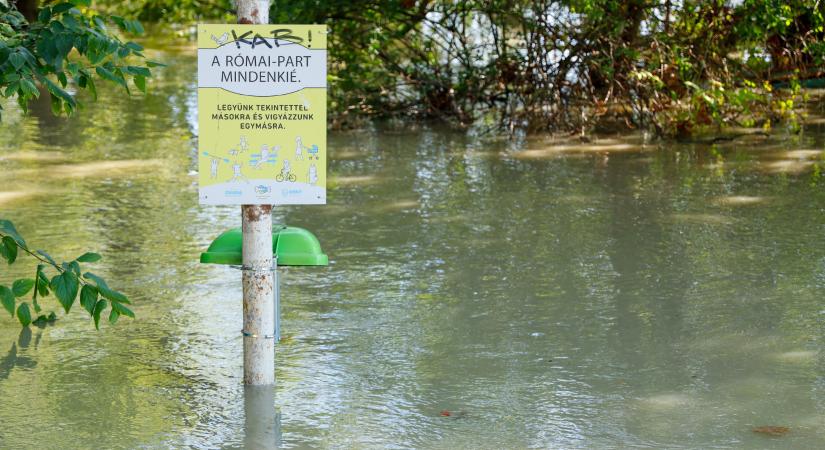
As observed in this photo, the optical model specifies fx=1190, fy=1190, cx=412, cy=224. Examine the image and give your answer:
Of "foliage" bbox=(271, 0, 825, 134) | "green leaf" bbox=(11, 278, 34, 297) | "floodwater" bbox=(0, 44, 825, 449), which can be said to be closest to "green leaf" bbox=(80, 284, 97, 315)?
"green leaf" bbox=(11, 278, 34, 297)

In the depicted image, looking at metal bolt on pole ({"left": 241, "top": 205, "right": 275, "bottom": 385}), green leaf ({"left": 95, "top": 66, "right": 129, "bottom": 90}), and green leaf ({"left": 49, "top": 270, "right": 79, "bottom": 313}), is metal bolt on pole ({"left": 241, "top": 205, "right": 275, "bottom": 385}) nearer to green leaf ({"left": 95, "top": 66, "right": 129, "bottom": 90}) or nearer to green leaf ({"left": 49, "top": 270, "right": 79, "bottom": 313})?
green leaf ({"left": 95, "top": 66, "right": 129, "bottom": 90})

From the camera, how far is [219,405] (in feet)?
17.0

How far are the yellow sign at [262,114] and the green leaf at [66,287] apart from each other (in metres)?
1.05

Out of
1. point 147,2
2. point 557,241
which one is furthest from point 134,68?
point 147,2

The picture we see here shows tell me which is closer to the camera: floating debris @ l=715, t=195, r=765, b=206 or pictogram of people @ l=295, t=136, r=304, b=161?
pictogram of people @ l=295, t=136, r=304, b=161

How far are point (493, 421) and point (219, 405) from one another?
1194 mm

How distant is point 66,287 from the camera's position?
4.05 metres

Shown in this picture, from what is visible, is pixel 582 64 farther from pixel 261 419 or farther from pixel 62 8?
pixel 62 8

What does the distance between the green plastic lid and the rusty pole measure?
13cm

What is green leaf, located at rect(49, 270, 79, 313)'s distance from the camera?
404 cm

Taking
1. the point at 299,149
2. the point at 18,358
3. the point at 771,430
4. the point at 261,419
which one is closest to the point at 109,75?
the point at 299,149

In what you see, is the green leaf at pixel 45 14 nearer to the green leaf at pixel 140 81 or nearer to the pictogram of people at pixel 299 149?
the green leaf at pixel 140 81

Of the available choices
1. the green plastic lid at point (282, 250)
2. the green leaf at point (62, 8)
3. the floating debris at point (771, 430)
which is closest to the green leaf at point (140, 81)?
the green leaf at point (62, 8)

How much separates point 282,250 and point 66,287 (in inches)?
56.7
